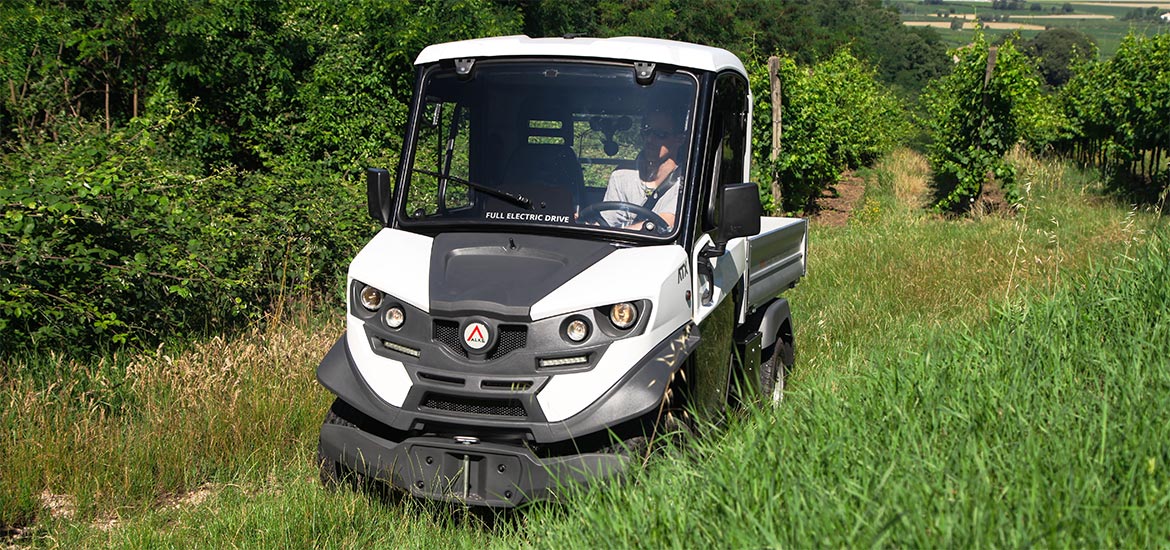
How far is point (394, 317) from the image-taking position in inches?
188

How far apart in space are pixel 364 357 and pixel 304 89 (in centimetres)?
1304

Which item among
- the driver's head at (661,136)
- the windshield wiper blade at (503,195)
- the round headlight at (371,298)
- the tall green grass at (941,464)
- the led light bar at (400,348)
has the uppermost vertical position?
the driver's head at (661,136)

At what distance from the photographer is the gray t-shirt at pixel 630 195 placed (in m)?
5.07

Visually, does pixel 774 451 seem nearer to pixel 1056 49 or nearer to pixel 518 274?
pixel 518 274

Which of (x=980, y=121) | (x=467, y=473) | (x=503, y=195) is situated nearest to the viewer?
(x=467, y=473)

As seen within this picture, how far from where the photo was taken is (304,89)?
16953mm

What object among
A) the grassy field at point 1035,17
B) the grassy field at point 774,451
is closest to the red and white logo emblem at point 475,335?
the grassy field at point 774,451

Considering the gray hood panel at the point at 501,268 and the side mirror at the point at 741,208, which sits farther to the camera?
the side mirror at the point at 741,208

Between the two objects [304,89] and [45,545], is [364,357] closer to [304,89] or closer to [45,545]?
[45,545]

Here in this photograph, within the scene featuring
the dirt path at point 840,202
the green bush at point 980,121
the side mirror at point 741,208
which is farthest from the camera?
the dirt path at point 840,202

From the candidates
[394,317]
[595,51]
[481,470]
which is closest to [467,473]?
[481,470]

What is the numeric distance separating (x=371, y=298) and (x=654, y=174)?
1.48 metres

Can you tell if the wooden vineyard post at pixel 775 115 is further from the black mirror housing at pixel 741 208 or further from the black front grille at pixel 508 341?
the black front grille at pixel 508 341

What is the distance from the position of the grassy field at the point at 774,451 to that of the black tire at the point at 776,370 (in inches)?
5.0
